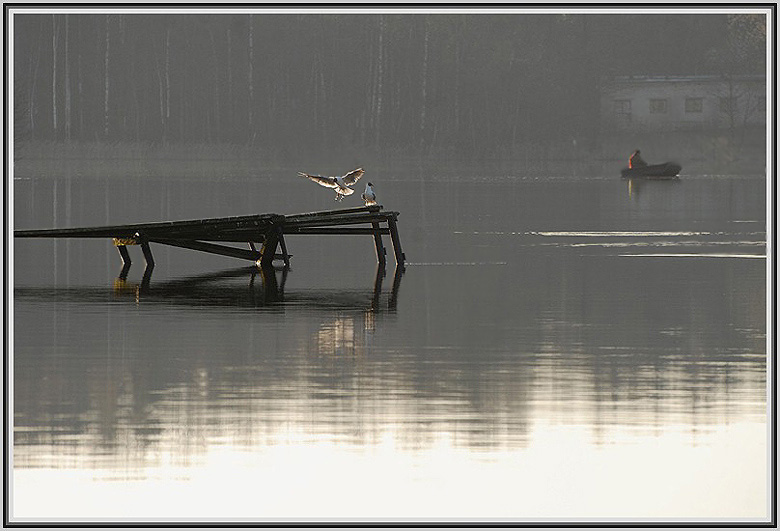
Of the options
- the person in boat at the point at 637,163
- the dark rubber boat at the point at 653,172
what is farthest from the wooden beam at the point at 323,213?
the person in boat at the point at 637,163

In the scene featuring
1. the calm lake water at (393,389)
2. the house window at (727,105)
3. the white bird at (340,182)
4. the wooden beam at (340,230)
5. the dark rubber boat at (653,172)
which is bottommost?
the calm lake water at (393,389)

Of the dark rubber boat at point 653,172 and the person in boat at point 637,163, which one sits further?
the person in boat at point 637,163

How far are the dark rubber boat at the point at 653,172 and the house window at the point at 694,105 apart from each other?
23.9m

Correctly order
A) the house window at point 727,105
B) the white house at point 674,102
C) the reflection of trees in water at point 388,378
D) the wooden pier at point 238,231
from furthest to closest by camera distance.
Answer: the white house at point 674,102 → the house window at point 727,105 → the wooden pier at point 238,231 → the reflection of trees in water at point 388,378

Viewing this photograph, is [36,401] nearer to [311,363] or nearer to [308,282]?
[311,363]

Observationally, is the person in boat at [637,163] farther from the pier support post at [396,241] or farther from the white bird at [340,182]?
the pier support post at [396,241]

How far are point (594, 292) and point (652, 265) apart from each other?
4.46 meters

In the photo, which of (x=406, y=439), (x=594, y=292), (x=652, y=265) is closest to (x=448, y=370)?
(x=406, y=439)

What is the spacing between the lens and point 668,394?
13469mm

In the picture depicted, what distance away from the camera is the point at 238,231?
2506 centimetres

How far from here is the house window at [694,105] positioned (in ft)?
349

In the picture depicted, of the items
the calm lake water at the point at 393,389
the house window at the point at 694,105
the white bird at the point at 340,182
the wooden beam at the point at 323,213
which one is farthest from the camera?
the house window at the point at 694,105

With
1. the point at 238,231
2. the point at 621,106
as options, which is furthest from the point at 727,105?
the point at 238,231

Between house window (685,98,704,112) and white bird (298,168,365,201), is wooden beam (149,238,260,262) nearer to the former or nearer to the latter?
white bird (298,168,365,201)
